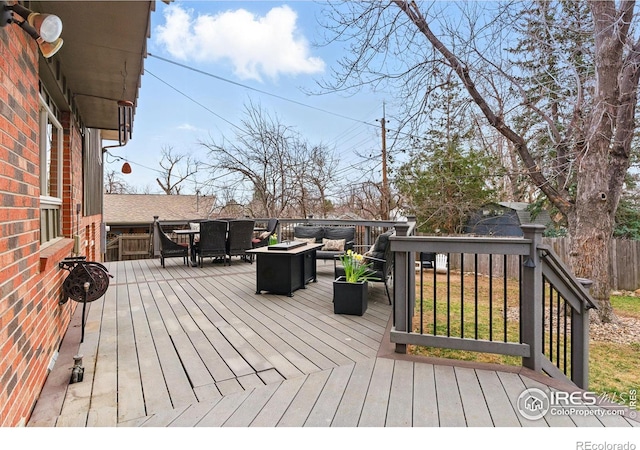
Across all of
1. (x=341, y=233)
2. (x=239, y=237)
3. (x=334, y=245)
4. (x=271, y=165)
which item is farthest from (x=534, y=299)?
(x=271, y=165)

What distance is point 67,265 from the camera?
2.90 m

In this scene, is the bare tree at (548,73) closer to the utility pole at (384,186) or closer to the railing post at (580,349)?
the railing post at (580,349)

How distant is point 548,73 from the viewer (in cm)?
487

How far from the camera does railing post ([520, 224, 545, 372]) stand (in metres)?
2.42

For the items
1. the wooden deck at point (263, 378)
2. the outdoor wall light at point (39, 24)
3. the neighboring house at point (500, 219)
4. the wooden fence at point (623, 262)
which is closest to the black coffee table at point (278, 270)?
the wooden deck at point (263, 378)

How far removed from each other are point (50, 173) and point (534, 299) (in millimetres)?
4260

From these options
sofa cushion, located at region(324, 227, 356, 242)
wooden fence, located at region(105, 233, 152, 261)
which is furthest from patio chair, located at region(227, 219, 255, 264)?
wooden fence, located at region(105, 233, 152, 261)

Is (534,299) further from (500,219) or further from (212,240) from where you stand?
(500,219)

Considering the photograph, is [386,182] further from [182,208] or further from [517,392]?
[182,208]

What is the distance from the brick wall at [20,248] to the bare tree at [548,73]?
422 centimetres

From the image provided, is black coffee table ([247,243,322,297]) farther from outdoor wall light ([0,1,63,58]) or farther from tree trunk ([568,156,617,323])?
tree trunk ([568,156,617,323])

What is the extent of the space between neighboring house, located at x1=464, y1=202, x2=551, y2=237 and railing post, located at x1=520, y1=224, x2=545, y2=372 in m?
10.6

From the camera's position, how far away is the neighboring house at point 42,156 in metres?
1.60
